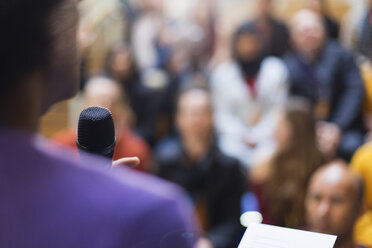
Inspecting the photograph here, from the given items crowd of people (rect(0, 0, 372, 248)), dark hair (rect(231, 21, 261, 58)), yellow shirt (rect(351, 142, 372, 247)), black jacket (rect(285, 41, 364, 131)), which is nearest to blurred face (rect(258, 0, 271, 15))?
crowd of people (rect(0, 0, 372, 248))

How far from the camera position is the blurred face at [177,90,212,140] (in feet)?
8.28

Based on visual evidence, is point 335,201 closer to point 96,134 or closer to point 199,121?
point 199,121

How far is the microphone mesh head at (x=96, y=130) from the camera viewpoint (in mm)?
613

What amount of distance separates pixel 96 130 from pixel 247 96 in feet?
7.93

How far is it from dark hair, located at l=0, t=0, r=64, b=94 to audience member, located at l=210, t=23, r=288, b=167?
251 cm

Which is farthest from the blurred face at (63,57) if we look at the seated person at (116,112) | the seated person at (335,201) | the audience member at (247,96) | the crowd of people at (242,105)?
the audience member at (247,96)

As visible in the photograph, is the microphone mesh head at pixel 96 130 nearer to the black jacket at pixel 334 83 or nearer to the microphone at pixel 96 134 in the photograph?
the microphone at pixel 96 134

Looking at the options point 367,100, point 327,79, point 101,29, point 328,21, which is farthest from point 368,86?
point 101,29

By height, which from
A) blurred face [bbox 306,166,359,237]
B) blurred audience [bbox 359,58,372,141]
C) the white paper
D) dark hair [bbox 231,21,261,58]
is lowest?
the white paper

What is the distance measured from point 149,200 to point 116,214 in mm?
21

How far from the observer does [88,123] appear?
62 cm

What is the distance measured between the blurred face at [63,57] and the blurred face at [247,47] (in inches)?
105

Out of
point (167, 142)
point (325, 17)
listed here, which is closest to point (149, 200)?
point (167, 142)

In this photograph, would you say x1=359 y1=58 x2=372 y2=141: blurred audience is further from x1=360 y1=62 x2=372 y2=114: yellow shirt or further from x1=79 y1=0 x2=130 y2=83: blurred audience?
x1=79 y1=0 x2=130 y2=83: blurred audience
